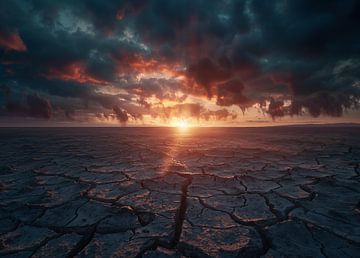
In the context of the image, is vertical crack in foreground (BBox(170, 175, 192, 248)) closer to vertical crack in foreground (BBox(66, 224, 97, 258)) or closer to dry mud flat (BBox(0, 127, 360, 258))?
dry mud flat (BBox(0, 127, 360, 258))

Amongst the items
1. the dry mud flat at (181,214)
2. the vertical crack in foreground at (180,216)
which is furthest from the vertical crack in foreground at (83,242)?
the vertical crack in foreground at (180,216)

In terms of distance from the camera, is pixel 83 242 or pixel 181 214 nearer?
pixel 83 242

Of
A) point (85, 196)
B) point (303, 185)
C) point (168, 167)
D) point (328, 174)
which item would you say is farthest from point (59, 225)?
point (328, 174)

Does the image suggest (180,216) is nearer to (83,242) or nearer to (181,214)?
(181,214)

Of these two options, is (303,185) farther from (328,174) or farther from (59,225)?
(59,225)

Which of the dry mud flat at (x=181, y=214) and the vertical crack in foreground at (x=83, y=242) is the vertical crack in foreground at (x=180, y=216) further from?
the vertical crack in foreground at (x=83, y=242)

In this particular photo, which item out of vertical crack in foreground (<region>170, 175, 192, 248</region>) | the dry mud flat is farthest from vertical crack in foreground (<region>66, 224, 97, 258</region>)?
vertical crack in foreground (<region>170, 175, 192, 248</region>)

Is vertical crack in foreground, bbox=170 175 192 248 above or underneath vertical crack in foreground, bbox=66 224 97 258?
above

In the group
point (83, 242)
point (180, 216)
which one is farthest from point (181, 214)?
point (83, 242)

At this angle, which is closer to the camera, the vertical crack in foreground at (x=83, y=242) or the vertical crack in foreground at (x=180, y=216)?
the vertical crack in foreground at (x=83, y=242)

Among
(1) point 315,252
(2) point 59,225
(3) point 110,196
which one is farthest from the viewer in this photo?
(3) point 110,196

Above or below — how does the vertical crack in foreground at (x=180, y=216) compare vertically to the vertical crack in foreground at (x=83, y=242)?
above
